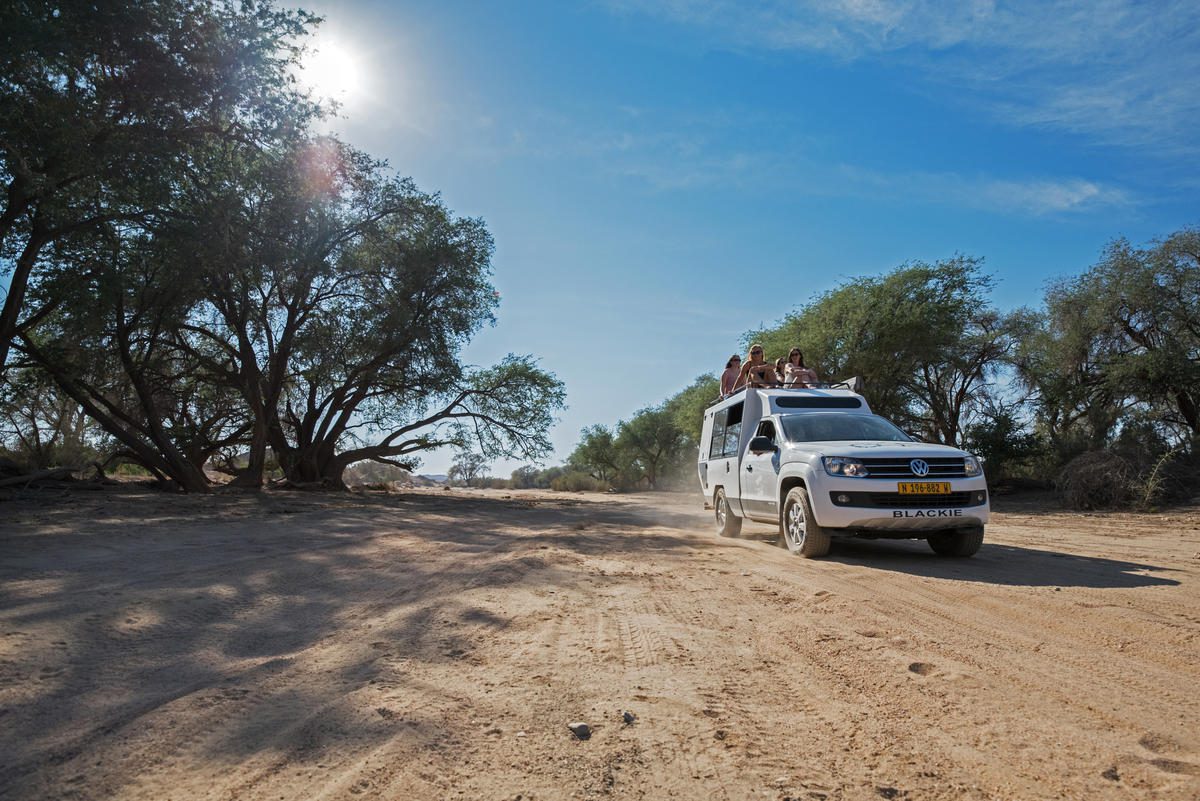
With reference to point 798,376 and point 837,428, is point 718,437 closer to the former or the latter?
point 798,376

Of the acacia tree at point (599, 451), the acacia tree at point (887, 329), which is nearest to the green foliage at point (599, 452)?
the acacia tree at point (599, 451)

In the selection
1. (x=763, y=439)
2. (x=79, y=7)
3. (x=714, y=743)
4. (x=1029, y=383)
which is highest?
(x=79, y=7)

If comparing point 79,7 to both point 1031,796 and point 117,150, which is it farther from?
point 1031,796

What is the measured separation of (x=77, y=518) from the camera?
30.8ft

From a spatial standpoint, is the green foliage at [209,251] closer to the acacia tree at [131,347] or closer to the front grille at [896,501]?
the acacia tree at [131,347]

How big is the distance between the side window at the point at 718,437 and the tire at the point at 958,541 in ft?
13.1

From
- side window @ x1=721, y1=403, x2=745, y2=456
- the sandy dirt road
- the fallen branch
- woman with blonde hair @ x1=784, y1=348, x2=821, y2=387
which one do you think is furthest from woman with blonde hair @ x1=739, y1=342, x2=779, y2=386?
the fallen branch

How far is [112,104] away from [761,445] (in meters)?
13.0

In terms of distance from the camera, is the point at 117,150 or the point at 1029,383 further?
the point at 1029,383

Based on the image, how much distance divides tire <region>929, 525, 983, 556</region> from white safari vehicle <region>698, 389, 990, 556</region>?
0.01 meters

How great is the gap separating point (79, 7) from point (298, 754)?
12578mm

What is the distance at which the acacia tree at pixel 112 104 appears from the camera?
949 centimetres

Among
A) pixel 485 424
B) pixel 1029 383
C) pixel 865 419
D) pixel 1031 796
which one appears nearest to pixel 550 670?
pixel 1031 796

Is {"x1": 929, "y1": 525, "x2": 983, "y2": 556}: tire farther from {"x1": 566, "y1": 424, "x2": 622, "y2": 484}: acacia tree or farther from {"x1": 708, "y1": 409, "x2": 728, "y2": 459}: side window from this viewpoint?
{"x1": 566, "y1": 424, "x2": 622, "y2": 484}: acacia tree
